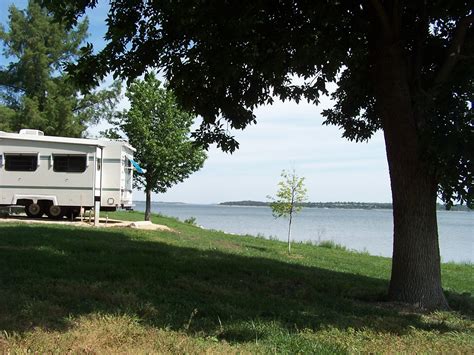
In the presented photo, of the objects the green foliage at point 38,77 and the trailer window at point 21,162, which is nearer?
the trailer window at point 21,162

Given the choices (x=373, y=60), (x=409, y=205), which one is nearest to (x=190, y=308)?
(x=409, y=205)

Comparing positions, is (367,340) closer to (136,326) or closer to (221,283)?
(136,326)

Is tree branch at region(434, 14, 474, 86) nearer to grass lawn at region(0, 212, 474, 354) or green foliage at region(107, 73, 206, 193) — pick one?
grass lawn at region(0, 212, 474, 354)

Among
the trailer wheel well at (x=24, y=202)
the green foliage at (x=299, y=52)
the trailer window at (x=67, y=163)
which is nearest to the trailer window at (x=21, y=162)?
the trailer window at (x=67, y=163)

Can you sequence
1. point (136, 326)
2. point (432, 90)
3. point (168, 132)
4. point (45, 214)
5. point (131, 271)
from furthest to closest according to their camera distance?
point (168, 132) < point (45, 214) < point (131, 271) < point (432, 90) < point (136, 326)

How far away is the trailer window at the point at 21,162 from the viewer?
17516mm

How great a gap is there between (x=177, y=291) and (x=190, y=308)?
0.78 meters

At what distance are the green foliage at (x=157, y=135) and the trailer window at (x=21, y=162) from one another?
680 centimetres

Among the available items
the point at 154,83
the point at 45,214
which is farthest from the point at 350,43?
the point at 154,83

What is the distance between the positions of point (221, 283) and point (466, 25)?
16.7 ft

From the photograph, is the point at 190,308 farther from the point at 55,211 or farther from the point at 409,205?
the point at 55,211

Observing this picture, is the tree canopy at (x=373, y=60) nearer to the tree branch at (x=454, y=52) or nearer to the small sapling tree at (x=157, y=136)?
the tree branch at (x=454, y=52)

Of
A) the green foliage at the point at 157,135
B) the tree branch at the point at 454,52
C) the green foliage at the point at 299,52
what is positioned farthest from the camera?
the green foliage at the point at 157,135

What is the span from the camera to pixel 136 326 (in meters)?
5.26
